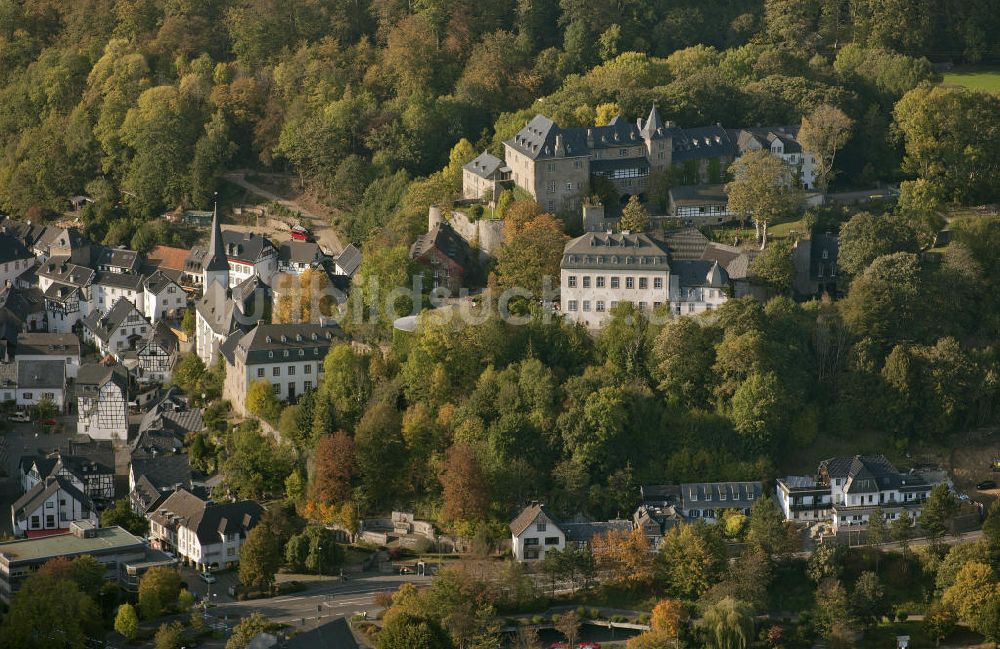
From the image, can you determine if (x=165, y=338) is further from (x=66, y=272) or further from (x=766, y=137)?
(x=766, y=137)

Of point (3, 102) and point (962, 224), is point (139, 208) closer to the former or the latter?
point (3, 102)

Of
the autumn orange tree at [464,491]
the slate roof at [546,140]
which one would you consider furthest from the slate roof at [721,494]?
the slate roof at [546,140]

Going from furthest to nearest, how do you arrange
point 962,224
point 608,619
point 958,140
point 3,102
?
1. point 3,102
2. point 958,140
3. point 962,224
4. point 608,619

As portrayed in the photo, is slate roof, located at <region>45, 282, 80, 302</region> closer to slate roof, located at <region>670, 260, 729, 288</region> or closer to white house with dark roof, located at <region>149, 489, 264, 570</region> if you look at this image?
white house with dark roof, located at <region>149, 489, 264, 570</region>

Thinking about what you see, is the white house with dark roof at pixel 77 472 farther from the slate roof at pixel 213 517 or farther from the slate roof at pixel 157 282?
the slate roof at pixel 157 282

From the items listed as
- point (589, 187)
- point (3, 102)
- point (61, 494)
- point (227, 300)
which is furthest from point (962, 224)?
point (3, 102)

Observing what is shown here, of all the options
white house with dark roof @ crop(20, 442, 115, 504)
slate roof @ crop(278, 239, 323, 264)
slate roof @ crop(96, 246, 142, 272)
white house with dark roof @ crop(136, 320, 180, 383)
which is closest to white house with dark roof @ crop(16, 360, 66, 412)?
white house with dark roof @ crop(136, 320, 180, 383)

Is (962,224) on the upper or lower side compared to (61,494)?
upper
